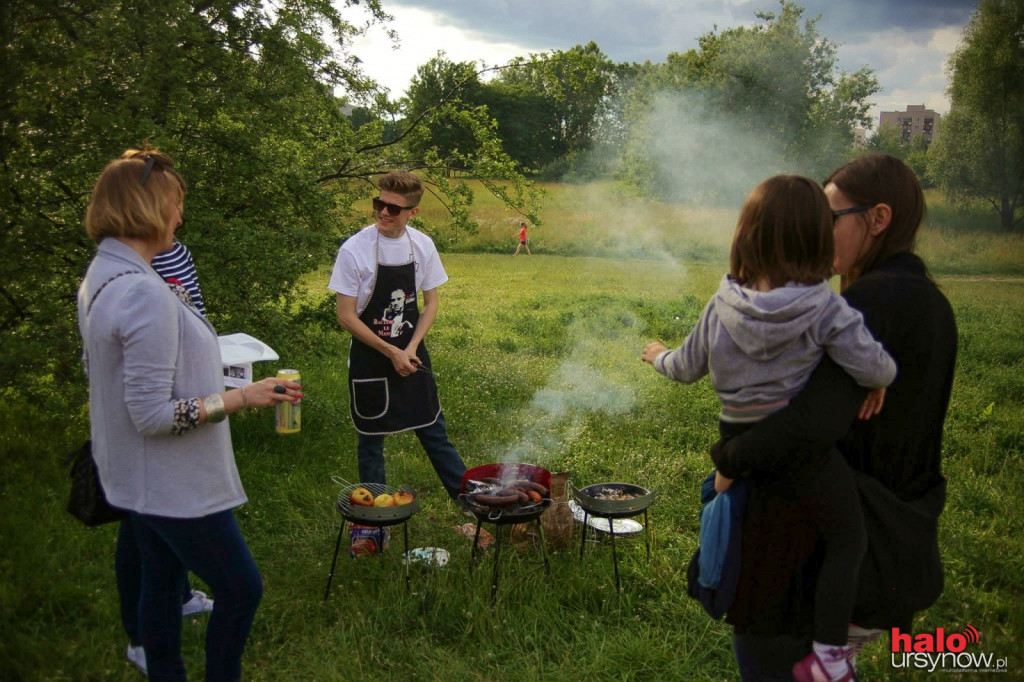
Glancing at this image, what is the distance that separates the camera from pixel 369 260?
4.31 meters

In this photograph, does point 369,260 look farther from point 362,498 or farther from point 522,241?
point 522,241

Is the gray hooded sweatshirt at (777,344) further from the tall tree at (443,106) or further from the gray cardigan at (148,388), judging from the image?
the tall tree at (443,106)

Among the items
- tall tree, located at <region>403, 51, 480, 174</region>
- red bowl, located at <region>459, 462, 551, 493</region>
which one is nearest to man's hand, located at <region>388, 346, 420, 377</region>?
red bowl, located at <region>459, 462, 551, 493</region>

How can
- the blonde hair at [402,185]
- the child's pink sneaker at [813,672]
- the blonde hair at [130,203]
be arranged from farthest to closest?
the blonde hair at [402,185]
the blonde hair at [130,203]
the child's pink sneaker at [813,672]

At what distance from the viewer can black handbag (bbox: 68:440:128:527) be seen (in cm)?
269

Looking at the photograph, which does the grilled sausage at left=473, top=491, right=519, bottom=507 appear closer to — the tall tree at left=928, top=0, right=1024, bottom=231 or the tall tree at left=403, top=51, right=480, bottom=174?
the tall tree at left=403, top=51, right=480, bottom=174

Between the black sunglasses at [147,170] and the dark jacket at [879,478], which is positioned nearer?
the dark jacket at [879,478]

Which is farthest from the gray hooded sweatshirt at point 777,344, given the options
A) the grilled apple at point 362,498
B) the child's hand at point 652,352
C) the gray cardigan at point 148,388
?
the grilled apple at point 362,498

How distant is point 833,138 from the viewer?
16094mm

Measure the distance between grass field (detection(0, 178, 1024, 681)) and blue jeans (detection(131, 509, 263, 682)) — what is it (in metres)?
0.75

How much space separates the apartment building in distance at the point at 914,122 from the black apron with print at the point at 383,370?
1605cm

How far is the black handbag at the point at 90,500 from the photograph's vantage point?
2.69 meters

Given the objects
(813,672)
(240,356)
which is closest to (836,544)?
(813,672)

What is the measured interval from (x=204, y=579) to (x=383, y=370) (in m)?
2.06
